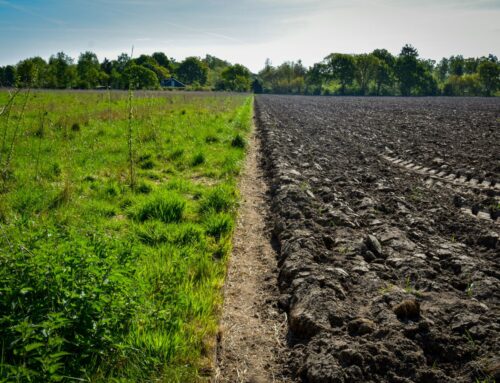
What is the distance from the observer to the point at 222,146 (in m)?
13.4

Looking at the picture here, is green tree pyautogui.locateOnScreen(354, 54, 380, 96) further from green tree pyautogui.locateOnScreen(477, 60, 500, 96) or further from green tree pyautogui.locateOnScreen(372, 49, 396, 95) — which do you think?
green tree pyautogui.locateOnScreen(477, 60, 500, 96)

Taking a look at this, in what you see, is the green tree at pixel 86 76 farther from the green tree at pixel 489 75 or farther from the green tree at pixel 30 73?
the green tree at pixel 489 75

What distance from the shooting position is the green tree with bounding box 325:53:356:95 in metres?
122

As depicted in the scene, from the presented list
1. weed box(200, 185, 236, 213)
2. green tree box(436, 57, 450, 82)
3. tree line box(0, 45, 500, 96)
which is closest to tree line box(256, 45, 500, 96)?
tree line box(0, 45, 500, 96)

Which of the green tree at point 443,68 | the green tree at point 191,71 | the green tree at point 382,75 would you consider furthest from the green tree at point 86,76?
the green tree at point 443,68

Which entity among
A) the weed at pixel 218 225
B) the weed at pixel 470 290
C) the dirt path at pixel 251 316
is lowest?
the dirt path at pixel 251 316

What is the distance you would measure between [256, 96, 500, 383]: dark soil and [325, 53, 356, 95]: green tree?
4752 inches

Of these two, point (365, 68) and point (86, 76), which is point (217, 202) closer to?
point (86, 76)

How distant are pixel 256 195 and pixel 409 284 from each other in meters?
4.62

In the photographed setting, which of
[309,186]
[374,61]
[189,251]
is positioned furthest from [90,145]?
[374,61]

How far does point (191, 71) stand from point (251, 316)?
5627 inches

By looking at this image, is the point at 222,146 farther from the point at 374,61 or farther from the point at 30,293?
the point at 374,61

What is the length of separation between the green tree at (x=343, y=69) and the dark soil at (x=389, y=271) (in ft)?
396

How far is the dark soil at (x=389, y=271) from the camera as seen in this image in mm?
3092
